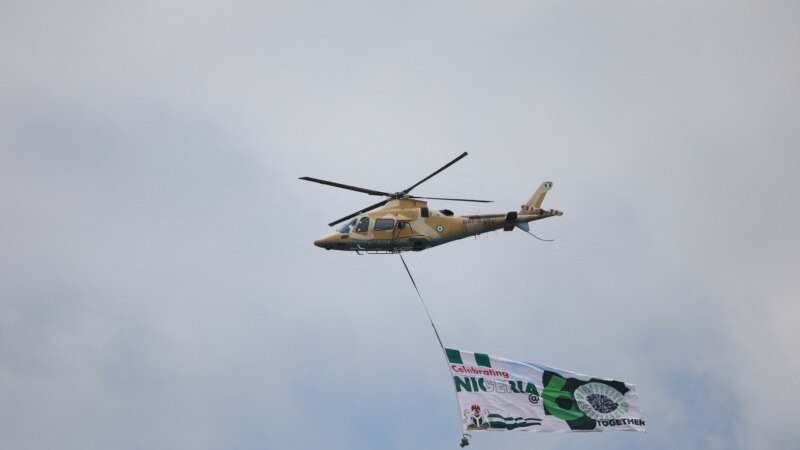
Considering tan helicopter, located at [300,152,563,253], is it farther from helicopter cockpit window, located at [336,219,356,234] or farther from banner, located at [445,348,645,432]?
banner, located at [445,348,645,432]

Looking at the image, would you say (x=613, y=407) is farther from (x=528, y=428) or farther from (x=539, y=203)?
(x=539, y=203)

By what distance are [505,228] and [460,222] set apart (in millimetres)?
2754

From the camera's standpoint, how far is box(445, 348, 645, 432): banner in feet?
267

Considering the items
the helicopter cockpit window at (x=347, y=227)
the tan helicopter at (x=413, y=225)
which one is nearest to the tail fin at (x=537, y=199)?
the tan helicopter at (x=413, y=225)

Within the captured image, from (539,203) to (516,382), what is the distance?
36.9 ft

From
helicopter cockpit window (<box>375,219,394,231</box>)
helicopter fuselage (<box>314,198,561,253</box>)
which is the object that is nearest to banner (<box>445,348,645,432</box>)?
helicopter fuselage (<box>314,198,561,253</box>)

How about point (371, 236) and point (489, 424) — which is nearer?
point (489, 424)

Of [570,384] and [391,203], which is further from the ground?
[391,203]

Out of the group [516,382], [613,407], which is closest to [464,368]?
[516,382]

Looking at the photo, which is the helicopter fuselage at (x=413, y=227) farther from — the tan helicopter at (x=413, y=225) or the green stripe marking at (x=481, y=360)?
the green stripe marking at (x=481, y=360)

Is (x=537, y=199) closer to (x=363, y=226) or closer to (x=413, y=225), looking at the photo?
(x=413, y=225)

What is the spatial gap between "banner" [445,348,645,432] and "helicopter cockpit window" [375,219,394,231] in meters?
9.92

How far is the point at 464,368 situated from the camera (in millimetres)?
81250

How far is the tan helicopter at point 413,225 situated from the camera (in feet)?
284
